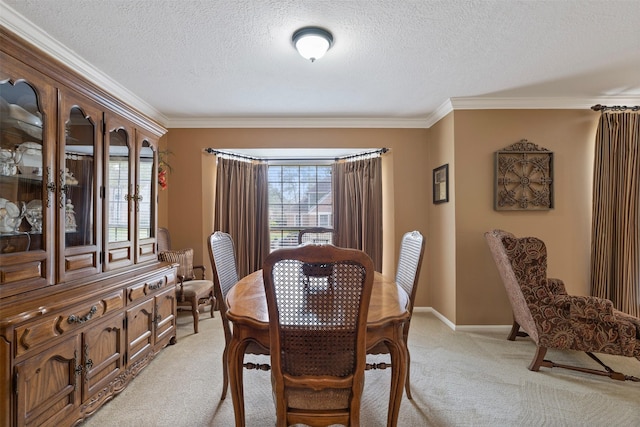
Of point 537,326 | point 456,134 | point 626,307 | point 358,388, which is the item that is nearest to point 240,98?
point 456,134

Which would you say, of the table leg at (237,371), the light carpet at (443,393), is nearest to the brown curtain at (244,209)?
the light carpet at (443,393)

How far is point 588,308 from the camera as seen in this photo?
7.26ft

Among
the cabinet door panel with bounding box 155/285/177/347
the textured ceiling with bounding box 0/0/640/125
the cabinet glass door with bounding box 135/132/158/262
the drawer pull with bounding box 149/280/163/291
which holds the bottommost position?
the cabinet door panel with bounding box 155/285/177/347

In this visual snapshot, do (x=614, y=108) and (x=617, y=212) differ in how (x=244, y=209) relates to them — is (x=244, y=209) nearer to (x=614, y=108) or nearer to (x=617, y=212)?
(x=617, y=212)

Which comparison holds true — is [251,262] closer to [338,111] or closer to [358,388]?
[338,111]

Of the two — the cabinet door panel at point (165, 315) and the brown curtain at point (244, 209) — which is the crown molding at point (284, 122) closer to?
the brown curtain at point (244, 209)

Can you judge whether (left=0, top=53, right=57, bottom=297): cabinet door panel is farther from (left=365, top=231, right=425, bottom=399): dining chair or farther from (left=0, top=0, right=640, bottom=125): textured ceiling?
(left=365, top=231, right=425, bottom=399): dining chair

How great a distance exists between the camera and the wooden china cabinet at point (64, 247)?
4.59 feet

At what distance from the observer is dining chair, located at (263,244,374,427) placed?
117 centimetres

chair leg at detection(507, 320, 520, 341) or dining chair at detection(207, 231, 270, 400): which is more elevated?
dining chair at detection(207, 231, 270, 400)

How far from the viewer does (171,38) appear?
6.65 feet

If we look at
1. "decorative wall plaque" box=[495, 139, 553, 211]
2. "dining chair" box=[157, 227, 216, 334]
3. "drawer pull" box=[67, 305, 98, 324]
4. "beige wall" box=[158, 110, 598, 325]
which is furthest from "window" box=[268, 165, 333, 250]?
"drawer pull" box=[67, 305, 98, 324]

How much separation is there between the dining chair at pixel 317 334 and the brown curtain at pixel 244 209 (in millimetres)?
2826

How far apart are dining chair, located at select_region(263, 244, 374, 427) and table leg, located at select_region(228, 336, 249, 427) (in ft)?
Answer: 0.73
